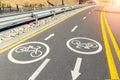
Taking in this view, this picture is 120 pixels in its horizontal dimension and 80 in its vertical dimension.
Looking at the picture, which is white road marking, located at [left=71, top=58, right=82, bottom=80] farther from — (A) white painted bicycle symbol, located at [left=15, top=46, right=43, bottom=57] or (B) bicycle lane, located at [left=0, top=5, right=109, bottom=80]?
(A) white painted bicycle symbol, located at [left=15, top=46, right=43, bottom=57]

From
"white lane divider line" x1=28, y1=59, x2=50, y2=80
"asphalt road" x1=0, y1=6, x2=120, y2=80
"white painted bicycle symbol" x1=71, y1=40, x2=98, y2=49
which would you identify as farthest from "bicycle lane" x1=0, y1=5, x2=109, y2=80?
"white painted bicycle symbol" x1=71, y1=40, x2=98, y2=49

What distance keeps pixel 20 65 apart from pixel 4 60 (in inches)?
33.1

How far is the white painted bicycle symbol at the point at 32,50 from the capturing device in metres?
7.21

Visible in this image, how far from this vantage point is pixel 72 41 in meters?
9.24

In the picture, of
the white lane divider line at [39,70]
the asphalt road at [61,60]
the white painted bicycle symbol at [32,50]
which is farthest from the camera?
the white painted bicycle symbol at [32,50]

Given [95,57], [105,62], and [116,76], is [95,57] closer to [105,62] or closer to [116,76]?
[105,62]

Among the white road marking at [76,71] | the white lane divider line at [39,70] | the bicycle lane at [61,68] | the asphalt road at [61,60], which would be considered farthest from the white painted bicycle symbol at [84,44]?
the white lane divider line at [39,70]

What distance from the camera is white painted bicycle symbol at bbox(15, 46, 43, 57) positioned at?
7.21 meters

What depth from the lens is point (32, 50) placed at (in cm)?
761

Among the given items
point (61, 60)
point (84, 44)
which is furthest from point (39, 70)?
point (84, 44)

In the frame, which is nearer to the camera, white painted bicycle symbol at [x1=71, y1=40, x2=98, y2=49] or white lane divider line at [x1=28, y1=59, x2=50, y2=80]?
white lane divider line at [x1=28, y1=59, x2=50, y2=80]

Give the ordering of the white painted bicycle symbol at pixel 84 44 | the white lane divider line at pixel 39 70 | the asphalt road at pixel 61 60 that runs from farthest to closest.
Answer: the white painted bicycle symbol at pixel 84 44
the asphalt road at pixel 61 60
the white lane divider line at pixel 39 70

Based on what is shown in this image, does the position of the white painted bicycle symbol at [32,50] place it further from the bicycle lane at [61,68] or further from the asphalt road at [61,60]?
the bicycle lane at [61,68]

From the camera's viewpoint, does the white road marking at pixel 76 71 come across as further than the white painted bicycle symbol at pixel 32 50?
No
